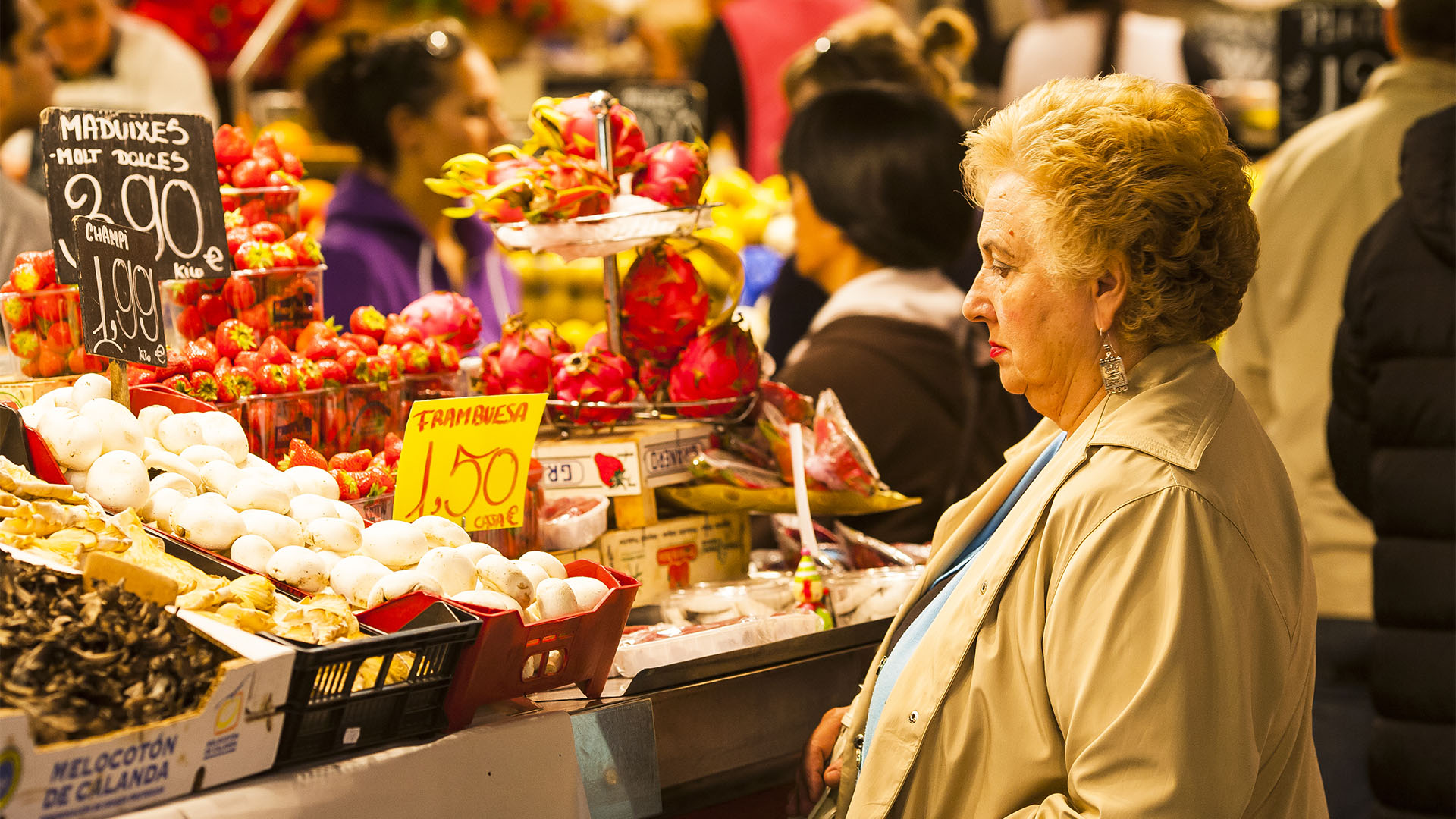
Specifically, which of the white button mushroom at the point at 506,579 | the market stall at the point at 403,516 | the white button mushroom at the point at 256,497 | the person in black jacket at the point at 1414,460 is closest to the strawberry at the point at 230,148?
the market stall at the point at 403,516

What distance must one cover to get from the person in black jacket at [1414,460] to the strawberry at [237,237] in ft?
8.59

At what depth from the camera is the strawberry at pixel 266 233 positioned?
2.18 metres

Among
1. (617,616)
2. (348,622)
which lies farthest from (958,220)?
(348,622)

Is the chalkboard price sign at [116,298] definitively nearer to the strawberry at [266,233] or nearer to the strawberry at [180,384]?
the strawberry at [180,384]

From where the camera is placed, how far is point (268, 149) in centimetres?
228

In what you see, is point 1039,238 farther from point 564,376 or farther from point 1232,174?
point 564,376

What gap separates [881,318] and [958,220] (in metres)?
0.34

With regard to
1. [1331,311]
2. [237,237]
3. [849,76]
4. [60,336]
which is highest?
[849,76]

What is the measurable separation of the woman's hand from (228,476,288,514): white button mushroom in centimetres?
81

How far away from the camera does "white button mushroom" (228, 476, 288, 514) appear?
1.72m

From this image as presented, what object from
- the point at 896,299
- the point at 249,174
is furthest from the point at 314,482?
the point at 896,299

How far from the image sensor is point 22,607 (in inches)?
52.2

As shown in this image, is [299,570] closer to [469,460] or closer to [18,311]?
[469,460]

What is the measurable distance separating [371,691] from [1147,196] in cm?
104
